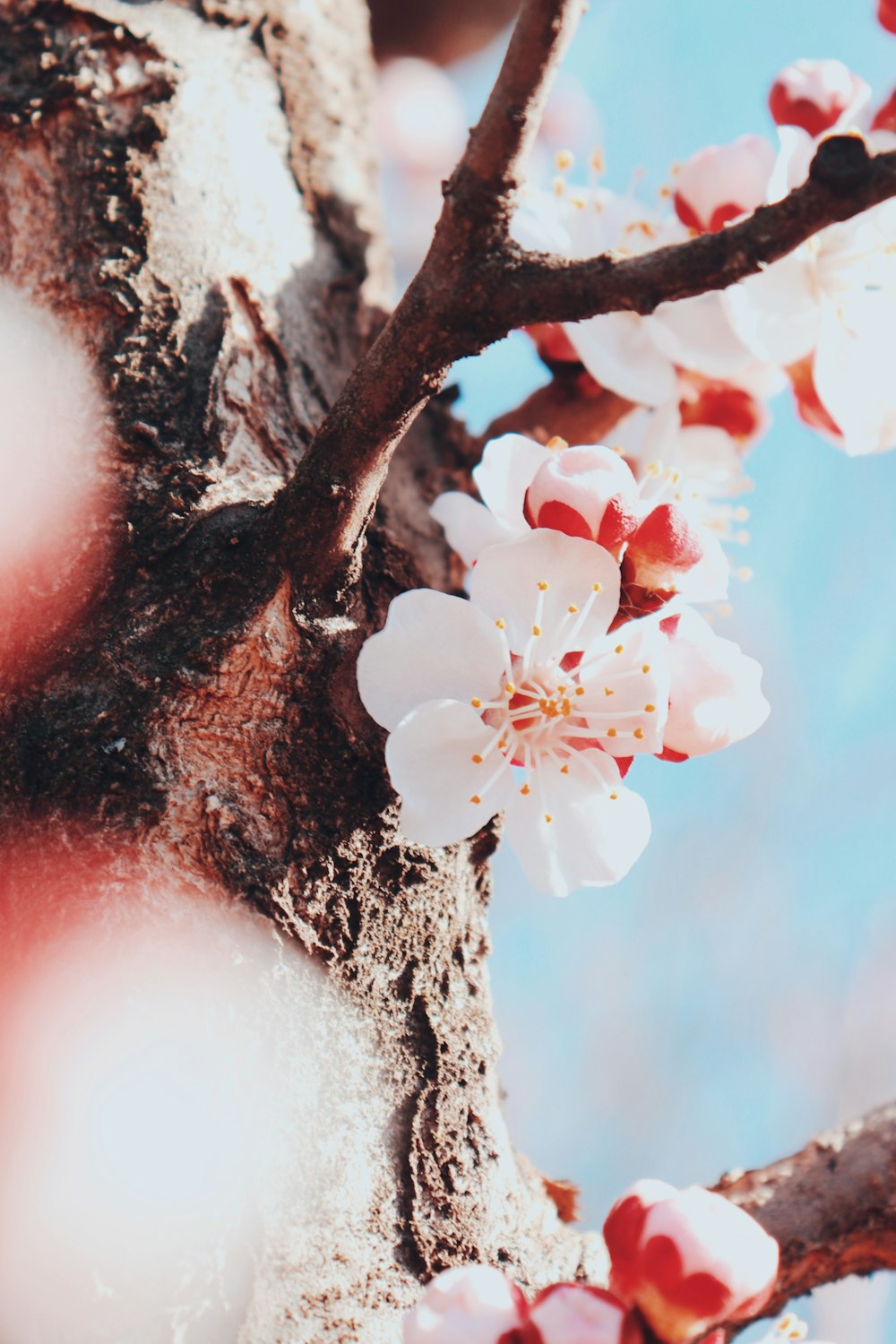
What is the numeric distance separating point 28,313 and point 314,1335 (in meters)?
0.76

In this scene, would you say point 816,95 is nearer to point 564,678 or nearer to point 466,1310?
point 564,678

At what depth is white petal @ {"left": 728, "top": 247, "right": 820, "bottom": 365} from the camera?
0.95 meters

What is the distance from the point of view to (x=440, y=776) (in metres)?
0.70

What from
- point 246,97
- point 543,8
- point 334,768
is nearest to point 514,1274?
point 334,768

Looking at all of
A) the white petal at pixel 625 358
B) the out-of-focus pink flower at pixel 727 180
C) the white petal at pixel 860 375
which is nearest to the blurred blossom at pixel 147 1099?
the white petal at pixel 625 358

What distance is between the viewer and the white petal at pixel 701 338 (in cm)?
99

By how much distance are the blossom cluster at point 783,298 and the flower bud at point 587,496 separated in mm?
284

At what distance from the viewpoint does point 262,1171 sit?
0.62m

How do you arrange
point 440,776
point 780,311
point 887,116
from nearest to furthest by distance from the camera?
point 440,776 → point 780,311 → point 887,116

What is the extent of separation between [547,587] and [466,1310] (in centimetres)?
43

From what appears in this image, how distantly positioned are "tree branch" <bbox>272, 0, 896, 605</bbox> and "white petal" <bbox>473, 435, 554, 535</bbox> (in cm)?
13

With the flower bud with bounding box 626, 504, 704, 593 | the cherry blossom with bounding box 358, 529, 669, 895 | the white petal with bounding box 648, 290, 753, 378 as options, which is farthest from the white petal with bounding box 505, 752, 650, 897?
the white petal with bounding box 648, 290, 753, 378

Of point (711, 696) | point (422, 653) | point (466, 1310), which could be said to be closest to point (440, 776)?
point (422, 653)

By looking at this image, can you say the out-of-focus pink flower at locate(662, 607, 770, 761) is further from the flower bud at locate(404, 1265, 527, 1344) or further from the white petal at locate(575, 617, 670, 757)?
the flower bud at locate(404, 1265, 527, 1344)
